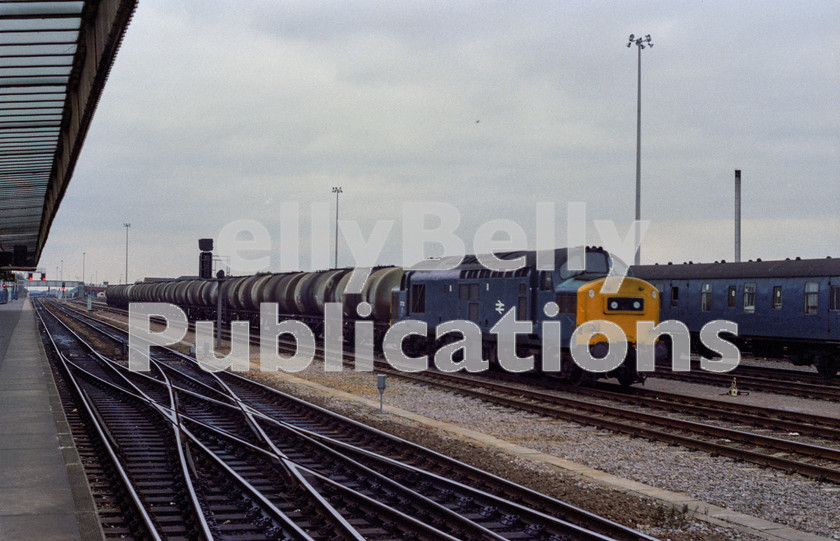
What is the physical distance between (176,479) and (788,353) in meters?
22.1

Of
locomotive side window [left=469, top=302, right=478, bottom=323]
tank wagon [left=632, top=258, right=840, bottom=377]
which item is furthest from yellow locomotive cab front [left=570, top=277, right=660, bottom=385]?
tank wagon [left=632, top=258, right=840, bottom=377]

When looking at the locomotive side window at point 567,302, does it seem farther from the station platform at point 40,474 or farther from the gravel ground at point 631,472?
the station platform at point 40,474

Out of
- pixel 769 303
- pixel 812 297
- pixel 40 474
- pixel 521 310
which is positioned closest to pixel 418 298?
pixel 521 310

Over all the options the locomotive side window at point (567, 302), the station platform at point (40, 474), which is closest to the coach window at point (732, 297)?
the locomotive side window at point (567, 302)

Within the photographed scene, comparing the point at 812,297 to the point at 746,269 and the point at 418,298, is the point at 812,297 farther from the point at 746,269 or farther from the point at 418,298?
the point at 418,298

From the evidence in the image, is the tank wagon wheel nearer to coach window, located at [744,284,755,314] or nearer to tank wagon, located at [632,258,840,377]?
tank wagon, located at [632,258,840,377]

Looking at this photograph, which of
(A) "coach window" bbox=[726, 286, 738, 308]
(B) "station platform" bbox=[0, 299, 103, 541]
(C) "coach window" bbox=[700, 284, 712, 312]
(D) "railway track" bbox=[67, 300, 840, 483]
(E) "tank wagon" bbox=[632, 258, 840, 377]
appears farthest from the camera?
(C) "coach window" bbox=[700, 284, 712, 312]

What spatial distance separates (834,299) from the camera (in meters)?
24.6

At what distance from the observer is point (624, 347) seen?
1955 centimetres

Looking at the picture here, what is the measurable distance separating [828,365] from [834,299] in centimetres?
227

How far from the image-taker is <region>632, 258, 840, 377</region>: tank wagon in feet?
82.5

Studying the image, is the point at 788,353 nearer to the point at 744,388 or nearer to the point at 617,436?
the point at 744,388

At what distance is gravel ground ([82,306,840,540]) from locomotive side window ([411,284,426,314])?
8.41m

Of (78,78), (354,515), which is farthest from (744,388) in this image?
(78,78)
